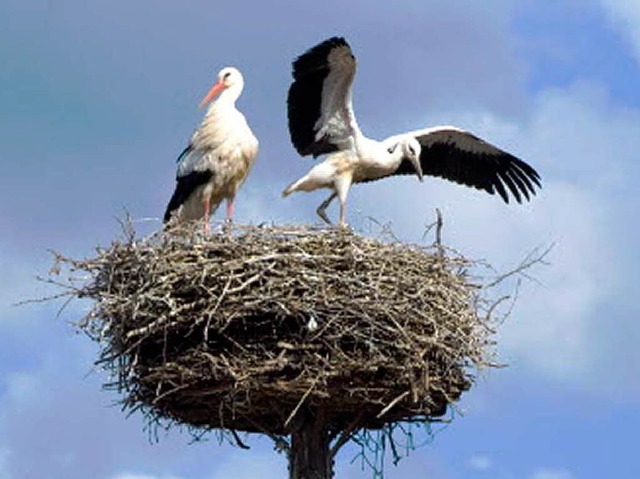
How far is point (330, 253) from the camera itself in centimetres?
1122

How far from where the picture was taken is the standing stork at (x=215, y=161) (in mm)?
13906

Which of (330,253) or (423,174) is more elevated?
(423,174)

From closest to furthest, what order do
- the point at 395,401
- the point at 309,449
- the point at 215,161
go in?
the point at 395,401 < the point at 309,449 < the point at 215,161

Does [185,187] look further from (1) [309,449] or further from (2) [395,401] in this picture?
(2) [395,401]

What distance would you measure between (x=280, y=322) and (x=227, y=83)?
3852mm

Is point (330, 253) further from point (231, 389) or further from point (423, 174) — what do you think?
point (423, 174)

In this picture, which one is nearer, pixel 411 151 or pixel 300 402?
pixel 300 402

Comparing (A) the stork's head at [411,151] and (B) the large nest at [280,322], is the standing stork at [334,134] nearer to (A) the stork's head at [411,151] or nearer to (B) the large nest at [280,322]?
(A) the stork's head at [411,151]

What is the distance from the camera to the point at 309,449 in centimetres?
1180

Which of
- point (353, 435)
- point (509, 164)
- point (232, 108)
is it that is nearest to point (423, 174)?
point (509, 164)

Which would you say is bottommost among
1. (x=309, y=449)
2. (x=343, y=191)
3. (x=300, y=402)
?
(x=300, y=402)

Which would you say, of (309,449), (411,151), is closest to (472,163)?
(411,151)

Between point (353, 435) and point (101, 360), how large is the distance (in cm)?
176

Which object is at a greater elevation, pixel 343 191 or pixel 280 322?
pixel 343 191
